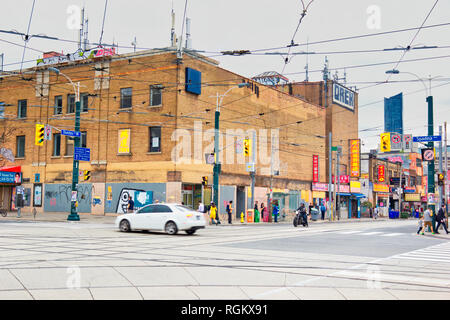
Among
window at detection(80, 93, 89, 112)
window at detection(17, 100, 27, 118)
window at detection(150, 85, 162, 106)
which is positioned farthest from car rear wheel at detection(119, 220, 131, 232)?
window at detection(17, 100, 27, 118)

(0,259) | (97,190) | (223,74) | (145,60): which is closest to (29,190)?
(97,190)

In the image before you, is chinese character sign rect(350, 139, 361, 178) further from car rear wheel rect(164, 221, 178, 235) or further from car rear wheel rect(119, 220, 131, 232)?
car rear wheel rect(164, 221, 178, 235)

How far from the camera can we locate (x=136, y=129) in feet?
132

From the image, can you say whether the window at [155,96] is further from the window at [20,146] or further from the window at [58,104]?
the window at [20,146]

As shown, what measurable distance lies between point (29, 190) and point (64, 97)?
353 inches

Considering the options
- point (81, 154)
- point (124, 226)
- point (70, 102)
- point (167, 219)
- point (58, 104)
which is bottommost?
point (124, 226)

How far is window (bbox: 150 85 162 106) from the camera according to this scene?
3947 cm

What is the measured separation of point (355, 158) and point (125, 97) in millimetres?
36448

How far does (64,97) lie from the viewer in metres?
44.0

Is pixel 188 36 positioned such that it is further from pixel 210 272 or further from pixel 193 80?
pixel 210 272

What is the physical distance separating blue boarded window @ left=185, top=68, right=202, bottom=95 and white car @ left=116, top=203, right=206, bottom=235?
17501 millimetres

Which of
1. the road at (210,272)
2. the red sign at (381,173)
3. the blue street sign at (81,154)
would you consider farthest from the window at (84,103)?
the red sign at (381,173)

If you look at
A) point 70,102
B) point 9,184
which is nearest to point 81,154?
point 70,102

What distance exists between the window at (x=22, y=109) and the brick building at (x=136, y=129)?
0.09 metres
